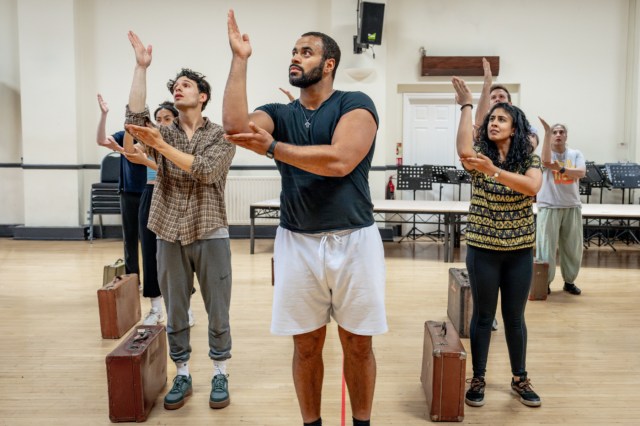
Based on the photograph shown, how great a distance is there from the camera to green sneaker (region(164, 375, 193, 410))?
2613 mm

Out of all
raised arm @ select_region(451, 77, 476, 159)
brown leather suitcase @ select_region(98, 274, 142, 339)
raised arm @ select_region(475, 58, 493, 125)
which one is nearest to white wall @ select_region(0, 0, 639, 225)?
brown leather suitcase @ select_region(98, 274, 142, 339)

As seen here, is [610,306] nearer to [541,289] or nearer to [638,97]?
[541,289]

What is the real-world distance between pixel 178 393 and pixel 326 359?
3.18ft

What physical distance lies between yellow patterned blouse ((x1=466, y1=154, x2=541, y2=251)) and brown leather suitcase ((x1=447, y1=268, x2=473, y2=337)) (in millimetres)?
1220

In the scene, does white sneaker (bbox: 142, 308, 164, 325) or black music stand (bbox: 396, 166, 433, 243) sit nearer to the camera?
white sneaker (bbox: 142, 308, 164, 325)

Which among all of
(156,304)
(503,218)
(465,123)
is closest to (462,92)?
(465,123)

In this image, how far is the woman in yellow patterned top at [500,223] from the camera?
248 cm

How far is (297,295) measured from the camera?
6.54ft

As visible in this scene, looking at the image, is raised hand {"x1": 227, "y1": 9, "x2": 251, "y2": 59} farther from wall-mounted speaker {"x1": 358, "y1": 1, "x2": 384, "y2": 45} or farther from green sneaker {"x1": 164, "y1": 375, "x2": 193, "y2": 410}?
wall-mounted speaker {"x1": 358, "y1": 1, "x2": 384, "y2": 45}

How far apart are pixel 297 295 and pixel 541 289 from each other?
3360 mm

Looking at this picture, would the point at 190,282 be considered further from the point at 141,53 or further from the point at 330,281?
the point at 141,53

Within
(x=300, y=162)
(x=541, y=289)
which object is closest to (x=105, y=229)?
(x=541, y=289)

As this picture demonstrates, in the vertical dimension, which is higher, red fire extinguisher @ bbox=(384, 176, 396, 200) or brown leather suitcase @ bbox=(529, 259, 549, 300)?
red fire extinguisher @ bbox=(384, 176, 396, 200)

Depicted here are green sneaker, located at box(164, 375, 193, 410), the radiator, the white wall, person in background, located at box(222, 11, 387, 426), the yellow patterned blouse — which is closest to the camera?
person in background, located at box(222, 11, 387, 426)
